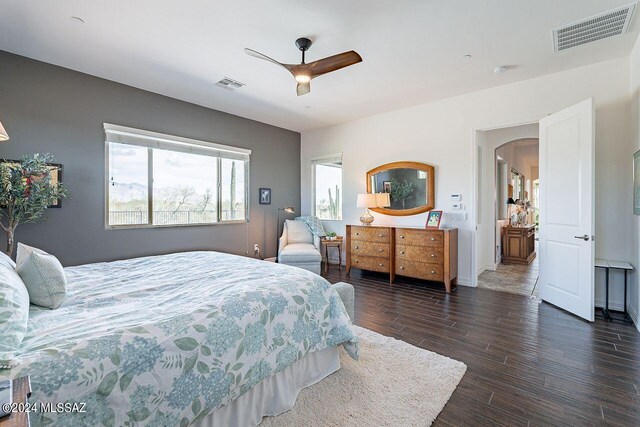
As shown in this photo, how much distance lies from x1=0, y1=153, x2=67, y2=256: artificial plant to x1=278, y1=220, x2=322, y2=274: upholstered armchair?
3069mm

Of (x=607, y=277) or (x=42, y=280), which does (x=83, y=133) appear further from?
(x=607, y=277)

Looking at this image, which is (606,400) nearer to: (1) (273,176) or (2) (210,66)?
(2) (210,66)

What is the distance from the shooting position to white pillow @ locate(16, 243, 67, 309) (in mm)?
1639

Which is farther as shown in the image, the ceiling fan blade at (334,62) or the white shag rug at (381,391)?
the ceiling fan blade at (334,62)

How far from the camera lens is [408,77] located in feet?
12.3

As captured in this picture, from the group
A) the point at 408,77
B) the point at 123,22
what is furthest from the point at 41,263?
the point at 408,77

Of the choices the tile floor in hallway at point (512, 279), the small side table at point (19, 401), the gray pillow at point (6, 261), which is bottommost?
the tile floor in hallway at point (512, 279)

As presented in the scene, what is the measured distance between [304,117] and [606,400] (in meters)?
5.11

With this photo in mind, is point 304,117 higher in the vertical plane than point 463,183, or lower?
higher

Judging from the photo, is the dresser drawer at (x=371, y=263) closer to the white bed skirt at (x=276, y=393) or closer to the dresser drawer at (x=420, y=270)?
the dresser drawer at (x=420, y=270)

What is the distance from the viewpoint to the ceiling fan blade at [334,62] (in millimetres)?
2486

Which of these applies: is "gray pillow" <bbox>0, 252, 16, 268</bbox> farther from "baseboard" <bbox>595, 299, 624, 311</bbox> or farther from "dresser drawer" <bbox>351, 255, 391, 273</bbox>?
"baseboard" <bbox>595, 299, 624, 311</bbox>

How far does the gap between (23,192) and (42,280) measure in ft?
6.51

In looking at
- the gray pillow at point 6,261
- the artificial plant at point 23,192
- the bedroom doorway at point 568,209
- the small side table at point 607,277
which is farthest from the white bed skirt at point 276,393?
the small side table at point 607,277
